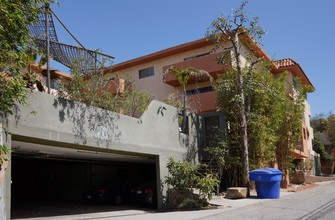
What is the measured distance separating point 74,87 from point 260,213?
7.77 meters

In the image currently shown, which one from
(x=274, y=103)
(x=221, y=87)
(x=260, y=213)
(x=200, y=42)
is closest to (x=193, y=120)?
(x=221, y=87)

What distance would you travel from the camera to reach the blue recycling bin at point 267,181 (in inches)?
590

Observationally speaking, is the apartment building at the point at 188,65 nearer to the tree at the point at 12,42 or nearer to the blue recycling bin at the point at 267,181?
the blue recycling bin at the point at 267,181

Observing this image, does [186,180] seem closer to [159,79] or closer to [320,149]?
[159,79]

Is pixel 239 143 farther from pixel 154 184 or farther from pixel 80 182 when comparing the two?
pixel 80 182

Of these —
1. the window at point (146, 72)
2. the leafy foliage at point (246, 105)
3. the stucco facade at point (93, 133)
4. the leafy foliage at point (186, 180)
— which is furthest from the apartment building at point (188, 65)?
the leafy foliage at point (186, 180)

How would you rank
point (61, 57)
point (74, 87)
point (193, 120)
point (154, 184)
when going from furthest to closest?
point (193, 120) < point (154, 184) < point (61, 57) < point (74, 87)

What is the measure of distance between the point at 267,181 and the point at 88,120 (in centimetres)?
896

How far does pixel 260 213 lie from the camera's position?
424 inches

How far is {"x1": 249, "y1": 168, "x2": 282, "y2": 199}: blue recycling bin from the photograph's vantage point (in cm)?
1499

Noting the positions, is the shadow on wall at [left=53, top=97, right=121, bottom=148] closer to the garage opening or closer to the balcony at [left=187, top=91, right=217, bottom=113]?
the garage opening

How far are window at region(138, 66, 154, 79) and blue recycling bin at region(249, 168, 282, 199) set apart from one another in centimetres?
1488

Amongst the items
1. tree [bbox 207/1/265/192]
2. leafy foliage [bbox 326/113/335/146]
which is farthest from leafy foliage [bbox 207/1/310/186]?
leafy foliage [bbox 326/113/335/146]

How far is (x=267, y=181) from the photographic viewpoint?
15055mm
